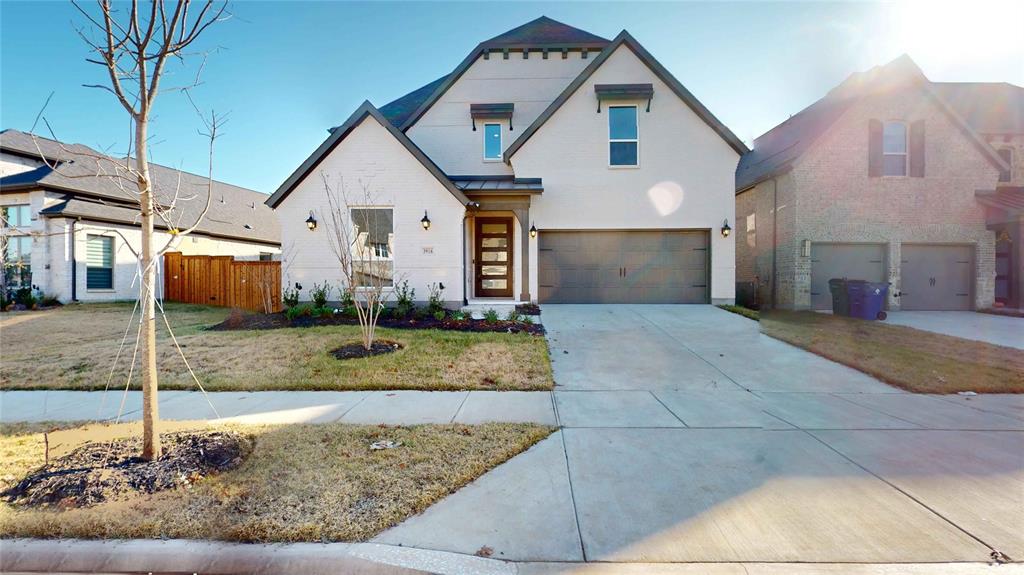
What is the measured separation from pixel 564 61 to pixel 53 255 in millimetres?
19431

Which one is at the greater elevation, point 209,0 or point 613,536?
point 209,0

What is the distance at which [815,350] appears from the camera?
7.65 meters

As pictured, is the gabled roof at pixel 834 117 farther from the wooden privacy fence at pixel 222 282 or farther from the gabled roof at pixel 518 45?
the wooden privacy fence at pixel 222 282

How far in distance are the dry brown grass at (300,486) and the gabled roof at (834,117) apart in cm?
1381

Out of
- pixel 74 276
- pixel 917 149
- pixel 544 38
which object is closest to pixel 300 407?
pixel 544 38

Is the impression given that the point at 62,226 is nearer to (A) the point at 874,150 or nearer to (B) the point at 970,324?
(A) the point at 874,150

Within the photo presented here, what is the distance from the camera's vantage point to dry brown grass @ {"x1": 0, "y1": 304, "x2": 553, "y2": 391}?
606 centimetres

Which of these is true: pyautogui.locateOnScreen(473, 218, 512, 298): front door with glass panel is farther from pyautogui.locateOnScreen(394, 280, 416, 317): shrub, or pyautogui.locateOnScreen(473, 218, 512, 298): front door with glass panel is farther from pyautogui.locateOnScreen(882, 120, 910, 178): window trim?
pyautogui.locateOnScreen(882, 120, 910, 178): window trim

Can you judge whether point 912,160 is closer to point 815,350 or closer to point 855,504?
point 815,350

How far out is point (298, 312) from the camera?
1055cm

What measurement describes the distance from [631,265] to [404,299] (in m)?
6.85

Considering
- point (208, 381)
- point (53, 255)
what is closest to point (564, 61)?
point (208, 381)

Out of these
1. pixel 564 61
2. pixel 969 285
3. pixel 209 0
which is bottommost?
pixel 969 285

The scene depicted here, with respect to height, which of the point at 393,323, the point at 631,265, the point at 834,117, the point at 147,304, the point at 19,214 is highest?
the point at 834,117
